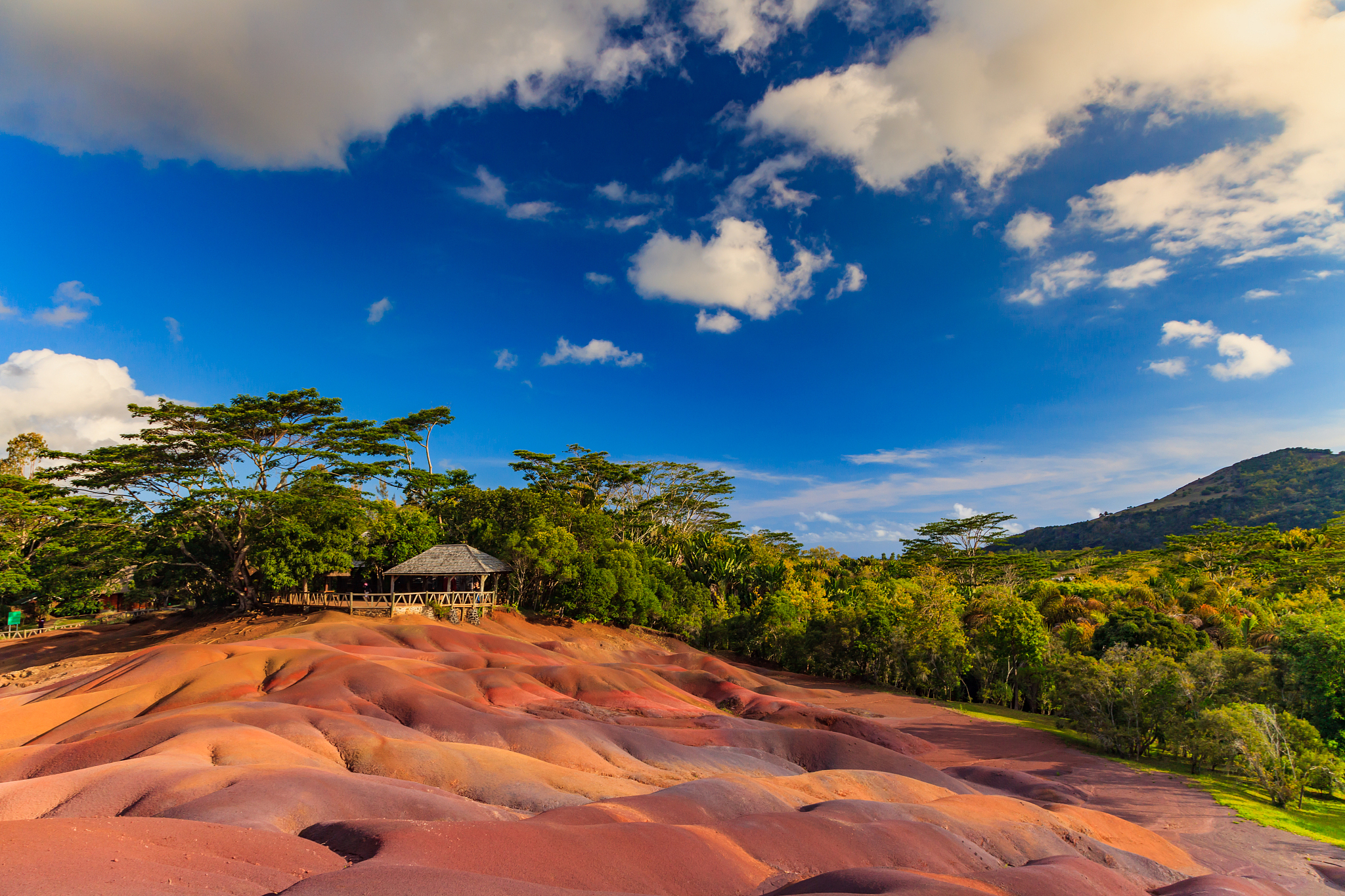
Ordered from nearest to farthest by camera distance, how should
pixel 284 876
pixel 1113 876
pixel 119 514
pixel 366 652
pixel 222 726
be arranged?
1. pixel 284 876
2. pixel 1113 876
3. pixel 222 726
4. pixel 366 652
5. pixel 119 514

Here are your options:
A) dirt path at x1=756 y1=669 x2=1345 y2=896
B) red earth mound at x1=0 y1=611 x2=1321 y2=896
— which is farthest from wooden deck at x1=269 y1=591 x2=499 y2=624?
dirt path at x1=756 y1=669 x2=1345 y2=896

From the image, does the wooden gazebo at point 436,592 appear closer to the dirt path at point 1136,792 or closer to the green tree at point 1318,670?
the dirt path at point 1136,792

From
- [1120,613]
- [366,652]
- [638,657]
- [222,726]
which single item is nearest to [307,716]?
[222,726]

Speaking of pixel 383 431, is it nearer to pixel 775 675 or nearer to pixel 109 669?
pixel 109 669

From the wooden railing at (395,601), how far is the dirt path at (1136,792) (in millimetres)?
25693

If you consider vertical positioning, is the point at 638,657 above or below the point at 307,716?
below

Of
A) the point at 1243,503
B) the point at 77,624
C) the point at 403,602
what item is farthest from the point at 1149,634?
the point at 1243,503

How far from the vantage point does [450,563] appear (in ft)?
153

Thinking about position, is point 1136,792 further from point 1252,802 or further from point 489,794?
point 489,794

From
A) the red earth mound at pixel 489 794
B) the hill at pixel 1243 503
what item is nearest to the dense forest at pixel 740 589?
the red earth mound at pixel 489 794

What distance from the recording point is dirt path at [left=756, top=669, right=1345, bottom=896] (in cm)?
1727

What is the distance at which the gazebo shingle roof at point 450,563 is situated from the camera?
45938mm

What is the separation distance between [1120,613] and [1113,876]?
3062cm

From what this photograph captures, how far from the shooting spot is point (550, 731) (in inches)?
803
